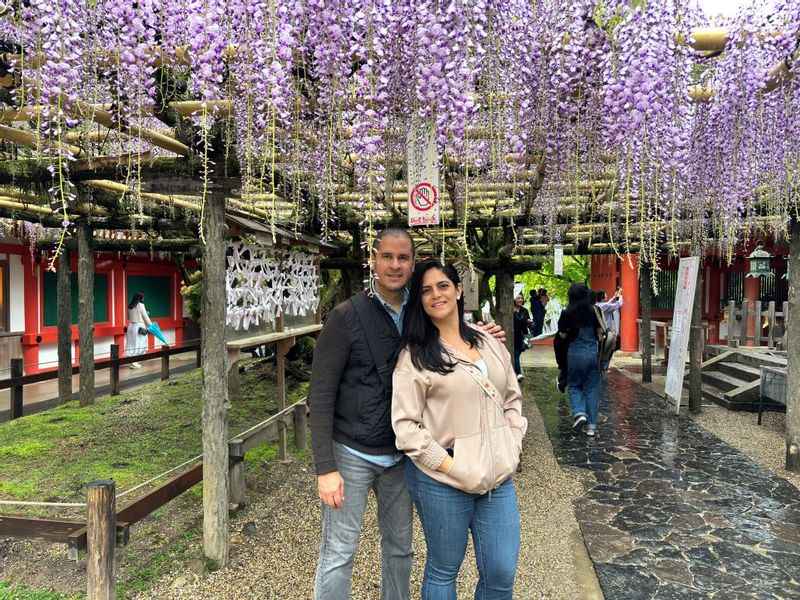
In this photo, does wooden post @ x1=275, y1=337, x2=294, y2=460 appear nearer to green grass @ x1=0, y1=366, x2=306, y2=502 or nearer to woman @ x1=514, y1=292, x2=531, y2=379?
green grass @ x1=0, y1=366, x2=306, y2=502

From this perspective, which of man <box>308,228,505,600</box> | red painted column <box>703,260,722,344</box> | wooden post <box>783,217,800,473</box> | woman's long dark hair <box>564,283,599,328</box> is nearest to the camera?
man <box>308,228,505,600</box>

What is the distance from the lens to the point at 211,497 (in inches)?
106

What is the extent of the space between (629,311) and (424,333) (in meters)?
11.2

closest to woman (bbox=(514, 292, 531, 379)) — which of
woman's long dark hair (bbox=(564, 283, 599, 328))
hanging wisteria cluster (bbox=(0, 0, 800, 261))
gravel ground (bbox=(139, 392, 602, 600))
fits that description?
woman's long dark hair (bbox=(564, 283, 599, 328))

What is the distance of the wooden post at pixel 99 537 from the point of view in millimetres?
1917

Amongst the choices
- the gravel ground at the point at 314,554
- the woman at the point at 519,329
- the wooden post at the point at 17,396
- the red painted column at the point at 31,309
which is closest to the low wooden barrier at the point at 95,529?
the gravel ground at the point at 314,554

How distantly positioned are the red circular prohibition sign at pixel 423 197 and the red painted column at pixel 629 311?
10189 millimetres

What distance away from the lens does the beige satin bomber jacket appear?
157cm

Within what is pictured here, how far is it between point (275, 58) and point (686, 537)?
10.7 ft

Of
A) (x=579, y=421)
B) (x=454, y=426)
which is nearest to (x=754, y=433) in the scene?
(x=579, y=421)

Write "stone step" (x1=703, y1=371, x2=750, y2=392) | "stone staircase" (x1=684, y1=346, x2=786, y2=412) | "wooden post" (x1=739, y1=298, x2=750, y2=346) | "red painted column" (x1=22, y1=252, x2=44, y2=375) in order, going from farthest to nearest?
"wooden post" (x1=739, y1=298, x2=750, y2=346)
"red painted column" (x1=22, y1=252, x2=44, y2=375)
"stone step" (x1=703, y1=371, x2=750, y2=392)
"stone staircase" (x1=684, y1=346, x2=786, y2=412)

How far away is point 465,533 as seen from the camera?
1.64 metres

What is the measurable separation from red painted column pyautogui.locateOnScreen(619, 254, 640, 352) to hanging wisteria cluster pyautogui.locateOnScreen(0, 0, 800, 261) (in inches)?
367

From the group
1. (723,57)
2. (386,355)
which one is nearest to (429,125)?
(386,355)
